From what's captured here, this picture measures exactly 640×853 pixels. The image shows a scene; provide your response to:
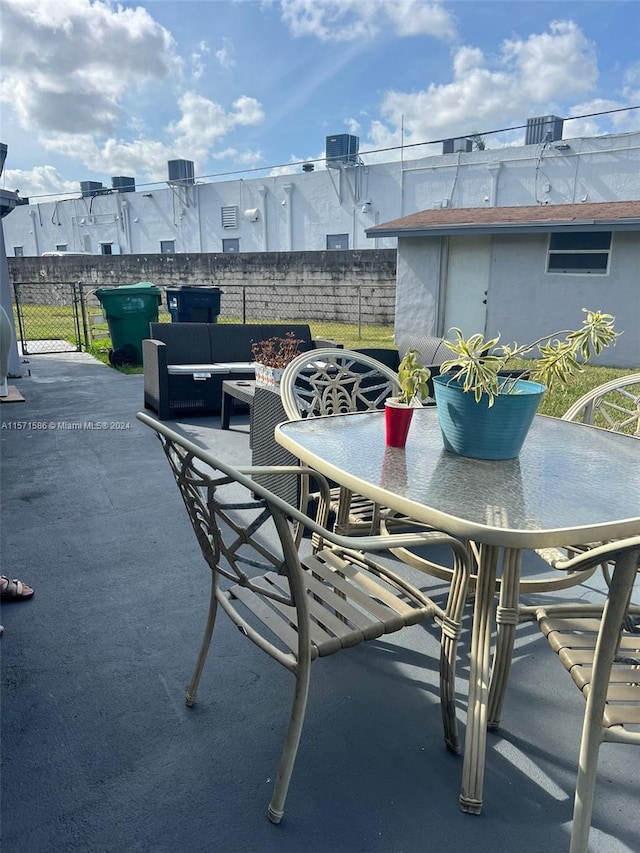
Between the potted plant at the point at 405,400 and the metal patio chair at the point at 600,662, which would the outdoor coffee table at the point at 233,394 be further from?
the metal patio chair at the point at 600,662

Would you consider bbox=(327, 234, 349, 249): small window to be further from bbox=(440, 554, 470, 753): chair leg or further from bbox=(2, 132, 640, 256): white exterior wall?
bbox=(440, 554, 470, 753): chair leg

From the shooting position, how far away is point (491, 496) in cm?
140

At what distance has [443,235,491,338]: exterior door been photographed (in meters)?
9.86

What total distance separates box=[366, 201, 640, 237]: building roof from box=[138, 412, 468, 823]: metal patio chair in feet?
27.8

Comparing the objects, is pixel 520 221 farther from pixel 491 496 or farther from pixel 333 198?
pixel 333 198

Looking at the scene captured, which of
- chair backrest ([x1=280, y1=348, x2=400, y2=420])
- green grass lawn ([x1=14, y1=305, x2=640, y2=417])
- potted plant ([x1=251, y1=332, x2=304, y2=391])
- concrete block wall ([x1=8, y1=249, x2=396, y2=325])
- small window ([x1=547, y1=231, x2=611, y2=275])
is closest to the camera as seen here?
chair backrest ([x1=280, y1=348, x2=400, y2=420])

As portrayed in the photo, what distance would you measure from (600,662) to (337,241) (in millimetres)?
17231

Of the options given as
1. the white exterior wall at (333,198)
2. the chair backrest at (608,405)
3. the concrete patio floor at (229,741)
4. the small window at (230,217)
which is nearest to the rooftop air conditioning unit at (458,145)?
the white exterior wall at (333,198)

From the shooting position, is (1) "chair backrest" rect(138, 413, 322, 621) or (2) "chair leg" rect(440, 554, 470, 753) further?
(2) "chair leg" rect(440, 554, 470, 753)

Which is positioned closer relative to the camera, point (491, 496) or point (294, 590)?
point (294, 590)

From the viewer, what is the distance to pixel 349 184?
16.6m

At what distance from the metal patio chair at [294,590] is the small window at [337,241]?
1634cm

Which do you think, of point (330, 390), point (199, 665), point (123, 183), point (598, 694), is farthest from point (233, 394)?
Answer: point (123, 183)

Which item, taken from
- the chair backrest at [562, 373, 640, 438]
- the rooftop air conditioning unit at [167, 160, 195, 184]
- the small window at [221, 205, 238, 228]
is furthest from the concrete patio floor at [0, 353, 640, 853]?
the rooftop air conditioning unit at [167, 160, 195, 184]
